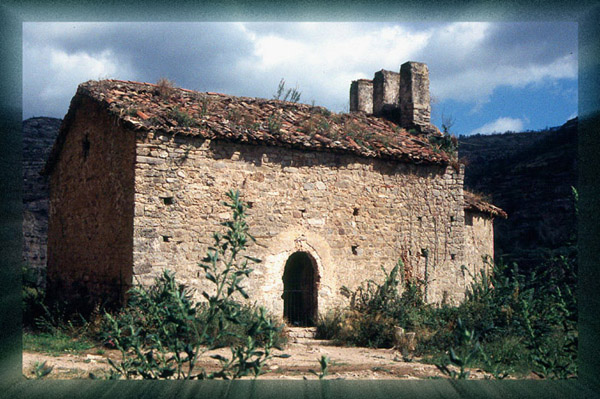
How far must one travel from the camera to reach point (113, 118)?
10312 mm

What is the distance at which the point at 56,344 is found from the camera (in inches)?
337

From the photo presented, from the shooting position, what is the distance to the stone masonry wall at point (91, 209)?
9703 millimetres

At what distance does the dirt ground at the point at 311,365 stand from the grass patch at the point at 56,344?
16 cm

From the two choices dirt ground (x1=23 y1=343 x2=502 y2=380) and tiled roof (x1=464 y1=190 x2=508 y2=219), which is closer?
dirt ground (x1=23 y1=343 x2=502 y2=380)

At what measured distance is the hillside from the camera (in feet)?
63.4

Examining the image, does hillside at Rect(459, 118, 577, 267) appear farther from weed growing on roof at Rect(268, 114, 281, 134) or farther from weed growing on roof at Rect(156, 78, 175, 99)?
weed growing on roof at Rect(156, 78, 175, 99)

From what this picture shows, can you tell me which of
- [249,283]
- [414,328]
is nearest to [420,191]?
[414,328]

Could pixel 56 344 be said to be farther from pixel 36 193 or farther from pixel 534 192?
pixel 534 192

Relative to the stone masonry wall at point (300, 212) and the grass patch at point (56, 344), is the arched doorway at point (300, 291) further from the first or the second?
the grass patch at point (56, 344)

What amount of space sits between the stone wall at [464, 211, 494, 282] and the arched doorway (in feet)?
15.1

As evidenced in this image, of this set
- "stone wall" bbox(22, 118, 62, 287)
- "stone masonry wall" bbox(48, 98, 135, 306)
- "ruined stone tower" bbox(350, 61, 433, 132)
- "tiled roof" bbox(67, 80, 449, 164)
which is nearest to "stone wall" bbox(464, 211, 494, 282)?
"tiled roof" bbox(67, 80, 449, 164)

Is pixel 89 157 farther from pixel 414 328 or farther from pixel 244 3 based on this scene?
pixel 244 3

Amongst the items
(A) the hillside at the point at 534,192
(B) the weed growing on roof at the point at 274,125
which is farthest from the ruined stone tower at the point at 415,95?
(A) the hillside at the point at 534,192

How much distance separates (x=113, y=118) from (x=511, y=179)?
1746cm
